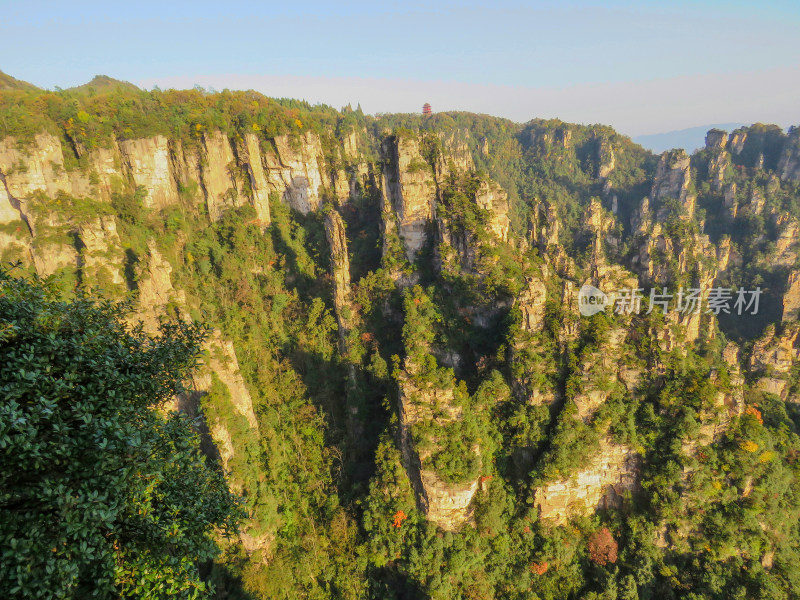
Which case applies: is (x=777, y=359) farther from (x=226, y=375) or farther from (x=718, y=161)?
(x=718, y=161)

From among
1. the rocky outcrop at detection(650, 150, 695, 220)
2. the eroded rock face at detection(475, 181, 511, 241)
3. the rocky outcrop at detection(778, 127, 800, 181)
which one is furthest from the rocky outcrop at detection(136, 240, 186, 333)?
the rocky outcrop at detection(778, 127, 800, 181)

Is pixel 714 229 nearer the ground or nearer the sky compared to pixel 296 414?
nearer the sky

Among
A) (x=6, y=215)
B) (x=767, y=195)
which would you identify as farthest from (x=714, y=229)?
(x=6, y=215)

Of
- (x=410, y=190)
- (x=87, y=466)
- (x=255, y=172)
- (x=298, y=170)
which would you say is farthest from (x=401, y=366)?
(x=298, y=170)

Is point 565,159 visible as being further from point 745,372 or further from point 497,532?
point 497,532

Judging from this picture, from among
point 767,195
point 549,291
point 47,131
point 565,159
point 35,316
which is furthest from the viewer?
point 565,159

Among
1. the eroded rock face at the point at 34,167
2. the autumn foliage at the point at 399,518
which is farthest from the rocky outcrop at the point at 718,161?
the eroded rock face at the point at 34,167
